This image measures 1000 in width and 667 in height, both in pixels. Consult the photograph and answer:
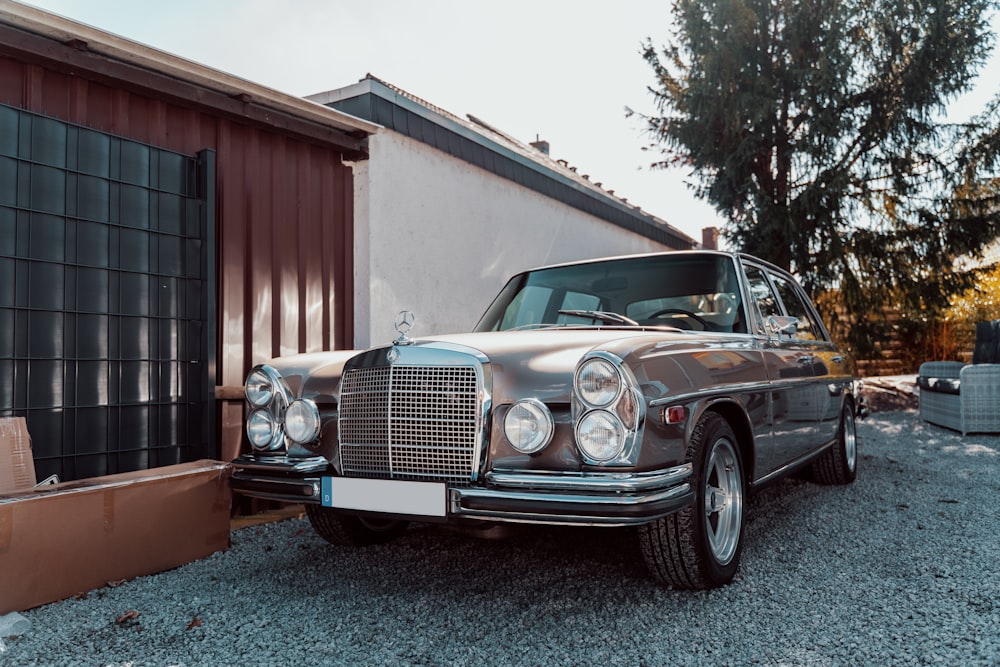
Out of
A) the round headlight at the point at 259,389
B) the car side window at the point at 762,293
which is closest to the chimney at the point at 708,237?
the car side window at the point at 762,293

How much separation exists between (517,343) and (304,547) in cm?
187

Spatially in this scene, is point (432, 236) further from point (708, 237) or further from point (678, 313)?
point (708, 237)

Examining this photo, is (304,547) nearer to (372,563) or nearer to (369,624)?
(372,563)

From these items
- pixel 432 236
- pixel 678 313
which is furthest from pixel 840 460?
pixel 432 236

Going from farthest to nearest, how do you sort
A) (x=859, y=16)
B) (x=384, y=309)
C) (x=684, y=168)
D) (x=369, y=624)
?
(x=684, y=168) < (x=859, y=16) < (x=384, y=309) < (x=369, y=624)

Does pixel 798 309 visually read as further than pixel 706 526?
Yes

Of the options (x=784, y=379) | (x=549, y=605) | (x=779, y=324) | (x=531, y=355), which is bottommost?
(x=549, y=605)

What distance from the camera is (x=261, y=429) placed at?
2912 mm

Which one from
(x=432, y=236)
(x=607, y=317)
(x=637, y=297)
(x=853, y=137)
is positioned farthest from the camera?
(x=853, y=137)

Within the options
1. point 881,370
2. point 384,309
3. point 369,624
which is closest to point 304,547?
point 369,624

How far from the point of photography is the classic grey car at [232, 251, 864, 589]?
7.41ft

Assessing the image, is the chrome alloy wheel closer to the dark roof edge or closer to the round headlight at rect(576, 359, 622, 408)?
the round headlight at rect(576, 359, 622, 408)

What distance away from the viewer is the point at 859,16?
9.46 meters

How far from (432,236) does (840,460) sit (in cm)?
404
